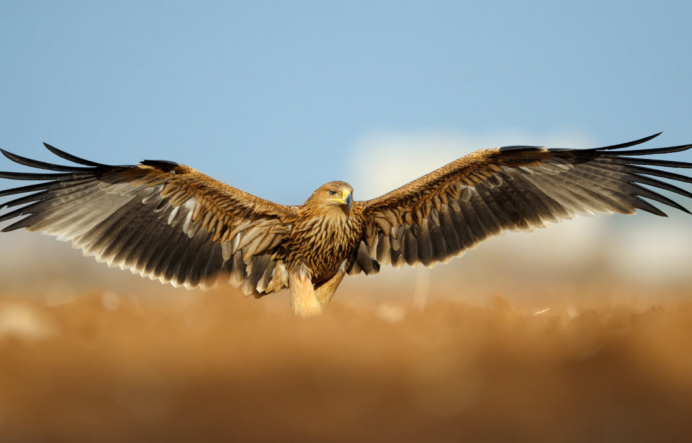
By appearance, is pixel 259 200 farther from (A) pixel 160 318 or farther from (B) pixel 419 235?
(A) pixel 160 318

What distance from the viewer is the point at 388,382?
2.94 metres

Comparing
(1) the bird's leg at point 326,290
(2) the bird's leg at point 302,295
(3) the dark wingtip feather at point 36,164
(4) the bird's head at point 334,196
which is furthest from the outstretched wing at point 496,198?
(3) the dark wingtip feather at point 36,164

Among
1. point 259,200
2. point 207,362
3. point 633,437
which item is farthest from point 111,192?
point 633,437

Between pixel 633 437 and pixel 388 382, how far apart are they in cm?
108

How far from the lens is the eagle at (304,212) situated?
622 cm

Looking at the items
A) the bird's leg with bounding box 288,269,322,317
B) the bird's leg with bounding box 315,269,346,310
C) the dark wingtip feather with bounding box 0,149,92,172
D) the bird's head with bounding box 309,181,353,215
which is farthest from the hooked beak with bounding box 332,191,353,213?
the dark wingtip feather with bounding box 0,149,92,172

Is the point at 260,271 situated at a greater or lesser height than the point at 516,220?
lesser

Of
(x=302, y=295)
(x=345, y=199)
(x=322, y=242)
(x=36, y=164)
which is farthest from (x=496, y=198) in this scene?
(x=36, y=164)

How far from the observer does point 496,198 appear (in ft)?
22.6

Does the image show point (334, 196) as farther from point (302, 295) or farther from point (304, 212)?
point (302, 295)

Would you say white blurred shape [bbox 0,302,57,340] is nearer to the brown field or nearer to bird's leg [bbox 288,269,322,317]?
the brown field

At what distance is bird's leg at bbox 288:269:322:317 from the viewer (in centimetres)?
633

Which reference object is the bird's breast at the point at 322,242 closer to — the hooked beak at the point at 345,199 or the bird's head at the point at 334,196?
the bird's head at the point at 334,196

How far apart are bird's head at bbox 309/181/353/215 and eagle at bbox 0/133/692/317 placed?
1 centimetres
